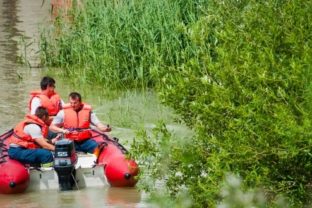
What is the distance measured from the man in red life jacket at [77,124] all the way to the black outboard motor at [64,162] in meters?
0.81

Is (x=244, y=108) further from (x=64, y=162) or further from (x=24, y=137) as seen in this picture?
(x=24, y=137)

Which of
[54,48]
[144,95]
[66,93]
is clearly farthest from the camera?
[54,48]

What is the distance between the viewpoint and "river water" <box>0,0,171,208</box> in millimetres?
10383

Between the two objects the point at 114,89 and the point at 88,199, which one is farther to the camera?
the point at 114,89

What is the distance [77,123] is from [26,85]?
5.71 metres

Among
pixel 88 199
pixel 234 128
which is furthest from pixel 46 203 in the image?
pixel 234 128

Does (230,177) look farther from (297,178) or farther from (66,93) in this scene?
(66,93)

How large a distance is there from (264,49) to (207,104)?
1.65ft

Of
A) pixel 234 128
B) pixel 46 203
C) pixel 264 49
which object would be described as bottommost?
pixel 46 203

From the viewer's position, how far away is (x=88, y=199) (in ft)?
34.0

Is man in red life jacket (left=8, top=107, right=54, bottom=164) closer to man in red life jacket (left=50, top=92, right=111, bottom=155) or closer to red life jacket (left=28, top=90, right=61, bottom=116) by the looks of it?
man in red life jacket (left=50, top=92, right=111, bottom=155)

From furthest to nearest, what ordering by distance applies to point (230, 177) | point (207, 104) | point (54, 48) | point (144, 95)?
point (54, 48)
point (144, 95)
point (207, 104)
point (230, 177)

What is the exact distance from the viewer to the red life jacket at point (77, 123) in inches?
449

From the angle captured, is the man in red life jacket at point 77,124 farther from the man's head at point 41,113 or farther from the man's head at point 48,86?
the man's head at point 48,86
